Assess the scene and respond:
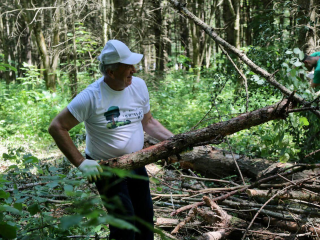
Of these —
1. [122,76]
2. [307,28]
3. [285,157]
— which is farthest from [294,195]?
[307,28]

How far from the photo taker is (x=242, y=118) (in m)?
2.61

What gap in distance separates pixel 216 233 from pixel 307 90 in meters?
1.93

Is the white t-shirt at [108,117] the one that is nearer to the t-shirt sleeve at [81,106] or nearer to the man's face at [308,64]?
the t-shirt sleeve at [81,106]

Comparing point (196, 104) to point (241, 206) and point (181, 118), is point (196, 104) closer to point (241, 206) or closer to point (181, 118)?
point (181, 118)

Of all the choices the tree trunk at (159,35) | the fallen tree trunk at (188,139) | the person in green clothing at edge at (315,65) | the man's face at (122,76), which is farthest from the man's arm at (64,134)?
the tree trunk at (159,35)

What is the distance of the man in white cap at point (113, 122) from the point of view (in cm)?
262

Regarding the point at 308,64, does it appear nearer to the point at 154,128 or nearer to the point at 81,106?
the point at 154,128

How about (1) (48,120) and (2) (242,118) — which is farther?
(1) (48,120)

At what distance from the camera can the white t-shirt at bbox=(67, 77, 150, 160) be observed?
2658 mm

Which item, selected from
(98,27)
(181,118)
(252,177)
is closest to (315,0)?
(252,177)

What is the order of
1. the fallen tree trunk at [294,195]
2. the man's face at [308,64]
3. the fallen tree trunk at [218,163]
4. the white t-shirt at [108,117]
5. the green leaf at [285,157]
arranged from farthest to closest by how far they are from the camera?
the fallen tree trunk at [218,163] < the green leaf at [285,157] < the man's face at [308,64] < the fallen tree trunk at [294,195] < the white t-shirt at [108,117]

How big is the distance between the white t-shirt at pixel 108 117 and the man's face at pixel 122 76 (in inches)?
3.3

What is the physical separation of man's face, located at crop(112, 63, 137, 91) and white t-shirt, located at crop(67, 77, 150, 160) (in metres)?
0.08

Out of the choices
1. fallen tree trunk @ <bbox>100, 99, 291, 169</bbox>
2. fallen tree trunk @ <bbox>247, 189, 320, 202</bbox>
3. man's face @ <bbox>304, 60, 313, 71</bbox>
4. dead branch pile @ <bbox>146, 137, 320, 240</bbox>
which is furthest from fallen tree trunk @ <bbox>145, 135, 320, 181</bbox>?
fallen tree trunk @ <bbox>100, 99, 291, 169</bbox>
